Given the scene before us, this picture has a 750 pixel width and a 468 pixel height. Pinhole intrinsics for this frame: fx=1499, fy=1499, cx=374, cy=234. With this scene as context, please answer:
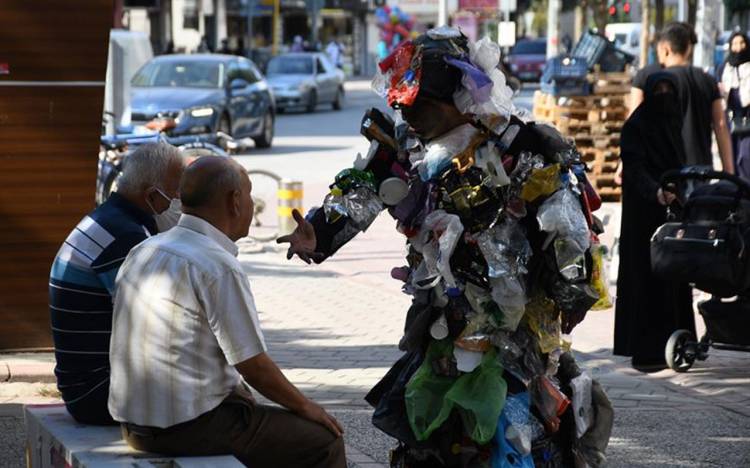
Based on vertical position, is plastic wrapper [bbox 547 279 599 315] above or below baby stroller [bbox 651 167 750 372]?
above

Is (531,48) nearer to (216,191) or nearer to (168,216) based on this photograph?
(168,216)

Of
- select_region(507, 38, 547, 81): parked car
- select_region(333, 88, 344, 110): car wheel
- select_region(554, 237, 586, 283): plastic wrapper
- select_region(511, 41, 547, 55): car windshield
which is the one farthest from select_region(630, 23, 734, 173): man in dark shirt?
select_region(511, 41, 547, 55): car windshield

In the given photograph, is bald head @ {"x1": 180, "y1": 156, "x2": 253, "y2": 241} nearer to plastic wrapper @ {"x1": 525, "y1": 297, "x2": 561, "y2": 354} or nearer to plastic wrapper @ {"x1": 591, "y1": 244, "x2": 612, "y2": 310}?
plastic wrapper @ {"x1": 525, "y1": 297, "x2": 561, "y2": 354}

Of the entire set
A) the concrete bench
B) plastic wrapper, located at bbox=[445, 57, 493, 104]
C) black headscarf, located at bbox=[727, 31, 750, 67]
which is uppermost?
plastic wrapper, located at bbox=[445, 57, 493, 104]

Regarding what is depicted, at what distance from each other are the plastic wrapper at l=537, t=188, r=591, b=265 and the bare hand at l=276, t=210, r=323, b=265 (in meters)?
0.73

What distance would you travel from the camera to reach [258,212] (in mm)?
15086

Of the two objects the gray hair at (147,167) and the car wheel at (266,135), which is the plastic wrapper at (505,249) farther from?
the car wheel at (266,135)

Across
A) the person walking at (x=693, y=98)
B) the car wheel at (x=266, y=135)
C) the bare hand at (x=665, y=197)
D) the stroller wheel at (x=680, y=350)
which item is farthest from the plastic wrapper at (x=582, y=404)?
the car wheel at (x=266, y=135)

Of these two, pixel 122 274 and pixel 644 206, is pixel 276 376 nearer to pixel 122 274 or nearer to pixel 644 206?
pixel 122 274

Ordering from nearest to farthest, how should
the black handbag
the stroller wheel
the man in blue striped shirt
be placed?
the man in blue striped shirt
the black handbag
the stroller wheel

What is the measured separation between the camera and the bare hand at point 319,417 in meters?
4.75

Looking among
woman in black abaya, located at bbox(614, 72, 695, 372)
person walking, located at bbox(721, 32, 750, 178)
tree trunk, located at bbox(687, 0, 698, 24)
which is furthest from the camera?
tree trunk, located at bbox(687, 0, 698, 24)

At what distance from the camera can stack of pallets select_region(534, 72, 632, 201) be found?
17.2 metres

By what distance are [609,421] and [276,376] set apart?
1127mm
